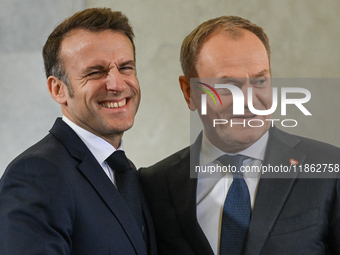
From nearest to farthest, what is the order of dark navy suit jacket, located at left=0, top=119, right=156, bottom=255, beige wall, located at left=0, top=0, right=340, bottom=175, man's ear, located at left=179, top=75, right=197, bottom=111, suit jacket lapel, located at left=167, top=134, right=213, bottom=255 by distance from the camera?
1. dark navy suit jacket, located at left=0, top=119, right=156, bottom=255
2. suit jacket lapel, located at left=167, top=134, right=213, bottom=255
3. man's ear, located at left=179, top=75, right=197, bottom=111
4. beige wall, located at left=0, top=0, right=340, bottom=175

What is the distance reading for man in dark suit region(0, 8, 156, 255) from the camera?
3.82 feet

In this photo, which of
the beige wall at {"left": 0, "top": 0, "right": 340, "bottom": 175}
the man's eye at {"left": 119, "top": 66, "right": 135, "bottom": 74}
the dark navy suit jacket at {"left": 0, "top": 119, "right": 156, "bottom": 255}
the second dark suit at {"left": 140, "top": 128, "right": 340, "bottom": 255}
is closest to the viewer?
the dark navy suit jacket at {"left": 0, "top": 119, "right": 156, "bottom": 255}

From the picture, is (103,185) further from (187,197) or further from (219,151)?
(219,151)

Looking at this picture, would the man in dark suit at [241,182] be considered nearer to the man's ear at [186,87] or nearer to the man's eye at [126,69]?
the man's ear at [186,87]

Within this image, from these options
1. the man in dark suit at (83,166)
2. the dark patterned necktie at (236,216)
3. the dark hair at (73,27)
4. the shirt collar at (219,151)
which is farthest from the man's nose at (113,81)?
the dark patterned necktie at (236,216)

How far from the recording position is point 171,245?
59.2 inches

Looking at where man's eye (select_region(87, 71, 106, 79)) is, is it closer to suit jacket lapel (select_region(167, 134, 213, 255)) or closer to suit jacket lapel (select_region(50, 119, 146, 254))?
suit jacket lapel (select_region(50, 119, 146, 254))

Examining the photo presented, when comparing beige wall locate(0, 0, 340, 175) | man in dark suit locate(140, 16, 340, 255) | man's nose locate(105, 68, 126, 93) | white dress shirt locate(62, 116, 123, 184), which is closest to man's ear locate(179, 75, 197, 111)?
man in dark suit locate(140, 16, 340, 255)

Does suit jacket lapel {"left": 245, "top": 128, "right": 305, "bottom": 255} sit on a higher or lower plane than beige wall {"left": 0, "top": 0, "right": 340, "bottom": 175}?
lower

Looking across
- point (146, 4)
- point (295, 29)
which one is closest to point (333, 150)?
point (295, 29)

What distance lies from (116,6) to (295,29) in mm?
1054

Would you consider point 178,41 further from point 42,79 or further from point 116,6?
point 42,79

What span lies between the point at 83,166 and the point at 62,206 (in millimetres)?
183

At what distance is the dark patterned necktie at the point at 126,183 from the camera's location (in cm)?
146
